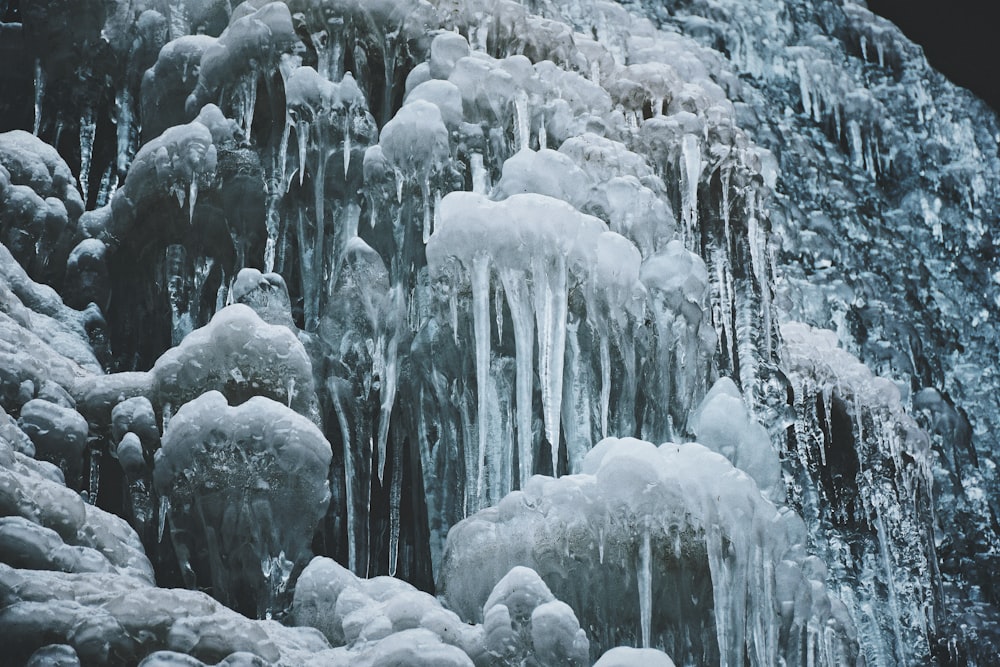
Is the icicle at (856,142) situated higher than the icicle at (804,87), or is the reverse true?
the icicle at (804,87)

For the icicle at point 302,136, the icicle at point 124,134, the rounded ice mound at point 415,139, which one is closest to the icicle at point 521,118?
the rounded ice mound at point 415,139

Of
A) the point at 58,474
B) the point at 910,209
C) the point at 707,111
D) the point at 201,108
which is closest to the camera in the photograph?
the point at 58,474

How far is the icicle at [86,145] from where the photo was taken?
8.20m

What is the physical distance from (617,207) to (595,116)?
2.95 ft

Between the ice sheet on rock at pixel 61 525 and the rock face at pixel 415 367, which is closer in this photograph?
the ice sheet on rock at pixel 61 525

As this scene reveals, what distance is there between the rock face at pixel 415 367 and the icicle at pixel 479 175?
14 mm

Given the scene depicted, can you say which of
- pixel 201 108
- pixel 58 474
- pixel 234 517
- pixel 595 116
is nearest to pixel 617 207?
pixel 595 116

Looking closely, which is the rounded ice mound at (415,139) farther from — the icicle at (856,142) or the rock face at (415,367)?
the icicle at (856,142)

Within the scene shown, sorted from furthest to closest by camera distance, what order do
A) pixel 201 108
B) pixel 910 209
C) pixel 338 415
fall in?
pixel 910 209, pixel 201 108, pixel 338 415

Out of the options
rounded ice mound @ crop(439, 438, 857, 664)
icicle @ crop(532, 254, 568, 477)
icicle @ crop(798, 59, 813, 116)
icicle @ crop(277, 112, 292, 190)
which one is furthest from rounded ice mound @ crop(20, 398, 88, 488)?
icicle @ crop(798, 59, 813, 116)

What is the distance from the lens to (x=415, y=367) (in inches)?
288

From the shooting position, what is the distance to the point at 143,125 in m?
8.04

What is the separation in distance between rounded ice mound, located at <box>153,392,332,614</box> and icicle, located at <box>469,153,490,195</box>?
2.30 m

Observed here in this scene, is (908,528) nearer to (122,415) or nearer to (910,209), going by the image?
(910,209)
